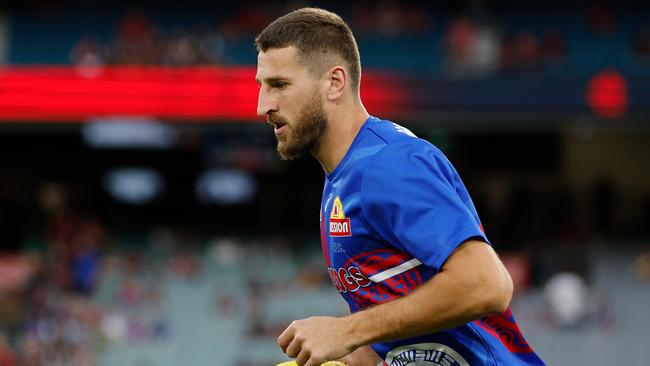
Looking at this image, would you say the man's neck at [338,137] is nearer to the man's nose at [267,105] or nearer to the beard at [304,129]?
the beard at [304,129]

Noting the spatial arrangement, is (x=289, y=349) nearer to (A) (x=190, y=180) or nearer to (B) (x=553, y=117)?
(B) (x=553, y=117)

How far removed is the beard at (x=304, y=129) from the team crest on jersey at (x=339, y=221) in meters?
0.18

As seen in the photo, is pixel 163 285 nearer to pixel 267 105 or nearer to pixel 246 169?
pixel 246 169

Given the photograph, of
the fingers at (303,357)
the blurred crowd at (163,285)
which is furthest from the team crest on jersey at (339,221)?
the blurred crowd at (163,285)

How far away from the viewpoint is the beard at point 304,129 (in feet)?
8.56

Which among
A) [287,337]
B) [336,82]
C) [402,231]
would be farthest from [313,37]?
[287,337]

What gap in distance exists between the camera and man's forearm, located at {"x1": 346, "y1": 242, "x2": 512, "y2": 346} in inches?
87.6

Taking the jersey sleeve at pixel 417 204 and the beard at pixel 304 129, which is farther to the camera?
the beard at pixel 304 129

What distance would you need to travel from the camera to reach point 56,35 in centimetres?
1559

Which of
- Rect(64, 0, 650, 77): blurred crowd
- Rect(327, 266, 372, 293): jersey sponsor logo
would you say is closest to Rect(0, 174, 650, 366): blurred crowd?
Rect(64, 0, 650, 77): blurred crowd

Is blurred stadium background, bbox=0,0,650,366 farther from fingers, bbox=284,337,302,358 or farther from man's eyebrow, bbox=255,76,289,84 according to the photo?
fingers, bbox=284,337,302,358

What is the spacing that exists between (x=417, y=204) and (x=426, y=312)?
0.27 metres

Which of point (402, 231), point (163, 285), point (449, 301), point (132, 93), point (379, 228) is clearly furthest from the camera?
point (163, 285)

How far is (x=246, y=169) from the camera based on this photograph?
1550cm
